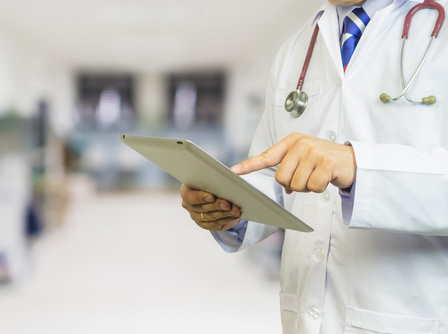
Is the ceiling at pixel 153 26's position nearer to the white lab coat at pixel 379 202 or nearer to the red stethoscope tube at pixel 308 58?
the red stethoscope tube at pixel 308 58

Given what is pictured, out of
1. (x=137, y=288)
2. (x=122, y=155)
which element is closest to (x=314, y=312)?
(x=137, y=288)

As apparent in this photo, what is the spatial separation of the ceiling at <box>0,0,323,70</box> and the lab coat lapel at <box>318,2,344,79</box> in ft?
8.97

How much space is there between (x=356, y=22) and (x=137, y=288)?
3.02m

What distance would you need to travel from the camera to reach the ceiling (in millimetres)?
5184

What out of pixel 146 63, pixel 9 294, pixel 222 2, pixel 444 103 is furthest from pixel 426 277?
pixel 146 63

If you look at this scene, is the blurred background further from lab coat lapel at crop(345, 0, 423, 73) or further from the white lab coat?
lab coat lapel at crop(345, 0, 423, 73)

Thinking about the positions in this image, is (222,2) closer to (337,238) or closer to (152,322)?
A: (152,322)

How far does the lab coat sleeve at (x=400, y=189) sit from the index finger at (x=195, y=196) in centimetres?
25

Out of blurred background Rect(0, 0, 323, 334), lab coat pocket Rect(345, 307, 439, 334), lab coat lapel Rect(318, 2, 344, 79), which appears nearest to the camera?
lab coat pocket Rect(345, 307, 439, 334)

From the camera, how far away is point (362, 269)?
76cm

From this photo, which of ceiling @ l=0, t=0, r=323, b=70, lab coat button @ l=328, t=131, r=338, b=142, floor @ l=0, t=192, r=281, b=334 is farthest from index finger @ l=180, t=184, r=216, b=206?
ceiling @ l=0, t=0, r=323, b=70

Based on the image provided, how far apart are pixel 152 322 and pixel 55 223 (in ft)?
11.1

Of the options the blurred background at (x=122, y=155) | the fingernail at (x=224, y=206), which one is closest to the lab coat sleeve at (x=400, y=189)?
the fingernail at (x=224, y=206)

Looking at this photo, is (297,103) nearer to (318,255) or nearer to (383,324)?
(318,255)
